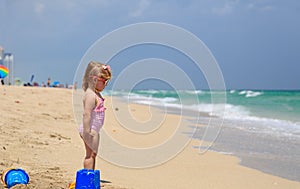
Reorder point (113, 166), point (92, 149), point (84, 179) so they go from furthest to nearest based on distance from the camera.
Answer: point (113, 166) < point (92, 149) < point (84, 179)

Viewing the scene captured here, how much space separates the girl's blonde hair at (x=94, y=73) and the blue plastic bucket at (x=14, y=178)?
1.00 metres

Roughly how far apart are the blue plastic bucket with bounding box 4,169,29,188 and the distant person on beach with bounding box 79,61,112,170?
2.09ft

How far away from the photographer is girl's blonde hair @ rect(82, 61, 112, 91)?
3.35 m

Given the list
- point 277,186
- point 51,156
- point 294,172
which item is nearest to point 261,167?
point 294,172

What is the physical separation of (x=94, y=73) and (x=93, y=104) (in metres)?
0.31

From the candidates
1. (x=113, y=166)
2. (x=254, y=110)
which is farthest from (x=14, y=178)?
(x=254, y=110)

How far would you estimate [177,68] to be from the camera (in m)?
6.84

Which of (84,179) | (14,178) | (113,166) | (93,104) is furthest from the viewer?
(113,166)

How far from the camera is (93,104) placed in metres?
3.28

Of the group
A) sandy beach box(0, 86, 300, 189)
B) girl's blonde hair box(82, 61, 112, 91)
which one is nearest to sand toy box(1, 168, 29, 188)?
sandy beach box(0, 86, 300, 189)

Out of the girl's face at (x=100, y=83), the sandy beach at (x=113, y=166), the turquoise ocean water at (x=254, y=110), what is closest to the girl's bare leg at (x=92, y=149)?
the sandy beach at (x=113, y=166)

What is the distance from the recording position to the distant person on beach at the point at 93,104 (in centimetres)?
326

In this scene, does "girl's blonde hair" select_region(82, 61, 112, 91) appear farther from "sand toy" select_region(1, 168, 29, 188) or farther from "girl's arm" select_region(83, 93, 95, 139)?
"sand toy" select_region(1, 168, 29, 188)

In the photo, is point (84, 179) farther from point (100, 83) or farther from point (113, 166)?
point (113, 166)
